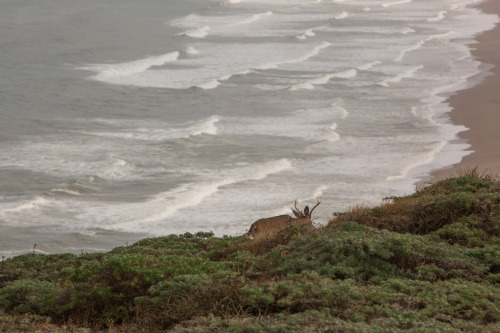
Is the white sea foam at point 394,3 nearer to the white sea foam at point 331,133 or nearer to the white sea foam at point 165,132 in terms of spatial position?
the white sea foam at point 331,133

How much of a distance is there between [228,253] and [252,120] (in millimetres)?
16543

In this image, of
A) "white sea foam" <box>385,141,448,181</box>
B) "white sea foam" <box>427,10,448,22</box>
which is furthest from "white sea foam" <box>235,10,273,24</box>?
"white sea foam" <box>385,141,448,181</box>

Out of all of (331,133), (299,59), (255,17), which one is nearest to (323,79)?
(299,59)

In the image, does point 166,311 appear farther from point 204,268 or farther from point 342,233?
point 342,233

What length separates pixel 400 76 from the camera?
33.3m

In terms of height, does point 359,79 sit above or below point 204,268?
above

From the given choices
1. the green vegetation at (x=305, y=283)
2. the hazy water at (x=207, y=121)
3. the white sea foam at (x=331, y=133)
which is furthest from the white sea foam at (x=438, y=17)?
the green vegetation at (x=305, y=283)

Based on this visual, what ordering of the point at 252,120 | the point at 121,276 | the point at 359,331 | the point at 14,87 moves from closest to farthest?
the point at 359,331 < the point at 121,276 < the point at 252,120 < the point at 14,87

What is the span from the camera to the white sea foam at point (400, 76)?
104 ft

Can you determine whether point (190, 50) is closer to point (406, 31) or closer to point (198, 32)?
point (198, 32)

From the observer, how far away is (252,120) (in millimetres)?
25219

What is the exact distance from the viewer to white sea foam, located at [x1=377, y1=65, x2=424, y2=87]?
31750mm

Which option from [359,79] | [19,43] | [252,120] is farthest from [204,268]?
[19,43]

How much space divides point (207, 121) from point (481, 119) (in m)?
8.66
